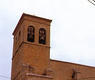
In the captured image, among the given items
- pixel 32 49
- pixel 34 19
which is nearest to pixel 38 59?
pixel 32 49

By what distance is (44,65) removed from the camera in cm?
2244

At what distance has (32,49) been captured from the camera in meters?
22.5

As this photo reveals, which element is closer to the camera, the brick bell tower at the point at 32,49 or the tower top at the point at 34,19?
the brick bell tower at the point at 32,49

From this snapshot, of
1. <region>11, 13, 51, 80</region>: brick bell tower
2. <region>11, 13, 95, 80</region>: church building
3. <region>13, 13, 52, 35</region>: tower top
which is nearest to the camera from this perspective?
<region>11, 13, 51, 80</region>: brick bell tower

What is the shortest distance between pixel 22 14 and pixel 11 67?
6.62 m

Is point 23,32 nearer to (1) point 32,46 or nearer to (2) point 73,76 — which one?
(1) point 32,46

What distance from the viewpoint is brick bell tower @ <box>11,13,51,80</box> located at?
21.4 m

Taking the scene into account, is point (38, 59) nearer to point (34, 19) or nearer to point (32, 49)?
point (32, 49)

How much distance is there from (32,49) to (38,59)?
1.12 meters

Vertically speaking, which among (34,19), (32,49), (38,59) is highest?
(34,19)

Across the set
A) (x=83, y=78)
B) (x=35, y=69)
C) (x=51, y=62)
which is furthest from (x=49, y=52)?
(x=83, y=78)

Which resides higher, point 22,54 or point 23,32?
point 23,32

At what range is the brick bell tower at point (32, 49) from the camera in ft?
70.3

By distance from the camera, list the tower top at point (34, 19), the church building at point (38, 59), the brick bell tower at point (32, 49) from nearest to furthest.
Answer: the brick bell tower at point (32, 49)
the church building at point (38, 59)
the tower top at point (34, 19)
